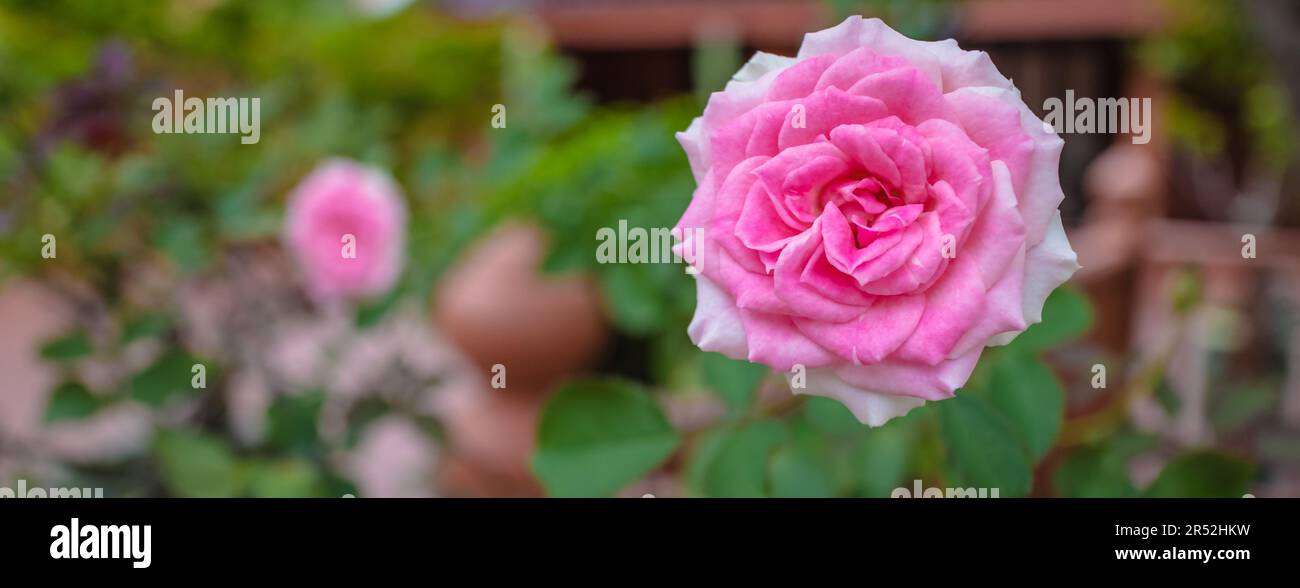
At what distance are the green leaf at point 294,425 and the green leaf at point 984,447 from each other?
53cm

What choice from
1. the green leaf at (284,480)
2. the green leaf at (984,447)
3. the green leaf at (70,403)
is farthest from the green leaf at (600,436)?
the green leaf at (70,403)

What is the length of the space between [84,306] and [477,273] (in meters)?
0.37

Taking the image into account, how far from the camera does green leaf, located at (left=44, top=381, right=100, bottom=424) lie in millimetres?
652

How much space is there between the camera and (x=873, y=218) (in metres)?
0.26

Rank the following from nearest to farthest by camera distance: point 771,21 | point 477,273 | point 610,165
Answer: point 610,165 → point 477,273 → point 771,21

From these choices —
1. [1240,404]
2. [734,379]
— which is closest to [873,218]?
[734,379]

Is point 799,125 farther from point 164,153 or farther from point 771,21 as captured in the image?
A: point 771,21

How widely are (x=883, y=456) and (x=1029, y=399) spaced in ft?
0.49

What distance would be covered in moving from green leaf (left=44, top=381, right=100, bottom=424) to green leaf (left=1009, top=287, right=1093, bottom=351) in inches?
25.1

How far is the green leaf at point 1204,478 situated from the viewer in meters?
0.34

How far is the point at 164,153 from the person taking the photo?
78 cm

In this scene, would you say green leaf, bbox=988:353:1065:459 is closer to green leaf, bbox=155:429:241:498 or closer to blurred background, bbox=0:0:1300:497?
blurred background, bbox=0:0:1300:497

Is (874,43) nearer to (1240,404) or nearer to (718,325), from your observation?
(718,325)
